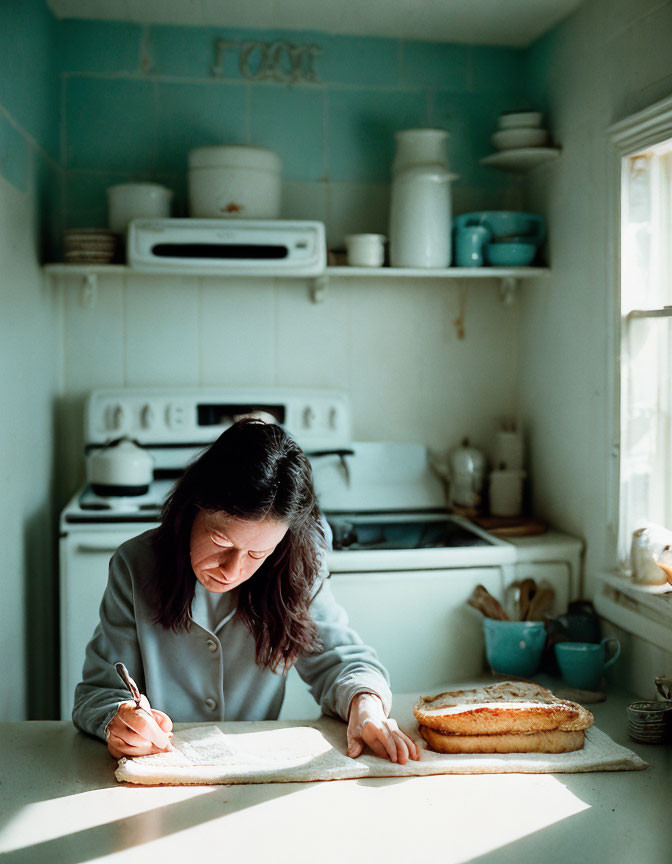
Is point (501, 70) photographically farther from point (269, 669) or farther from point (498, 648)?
point (269, 669)

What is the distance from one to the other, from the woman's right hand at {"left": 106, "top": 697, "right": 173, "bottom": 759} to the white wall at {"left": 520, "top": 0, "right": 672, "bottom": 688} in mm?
1255

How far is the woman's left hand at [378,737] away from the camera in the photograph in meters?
1.38

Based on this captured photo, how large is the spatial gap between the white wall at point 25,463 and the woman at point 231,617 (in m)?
0.86

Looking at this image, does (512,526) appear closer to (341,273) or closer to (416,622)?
(416,622)

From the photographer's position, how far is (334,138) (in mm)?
3021

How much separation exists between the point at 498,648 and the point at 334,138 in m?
1.73

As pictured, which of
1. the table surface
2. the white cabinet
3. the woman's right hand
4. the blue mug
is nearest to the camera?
the table surface

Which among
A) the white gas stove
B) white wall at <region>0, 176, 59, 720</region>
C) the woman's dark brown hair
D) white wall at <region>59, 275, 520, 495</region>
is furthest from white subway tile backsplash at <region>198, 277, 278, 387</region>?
the woman's dark brown hair

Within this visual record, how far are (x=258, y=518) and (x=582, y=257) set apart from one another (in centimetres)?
157

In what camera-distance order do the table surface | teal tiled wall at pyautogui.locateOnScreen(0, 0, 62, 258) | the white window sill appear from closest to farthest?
the table surface → the white window sill → teal tiled wall at pyautogui.locateOnScreen(0, 0, 62, 258)

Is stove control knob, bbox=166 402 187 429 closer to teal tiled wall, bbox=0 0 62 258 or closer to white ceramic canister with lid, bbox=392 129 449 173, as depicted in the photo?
teal tiled wall, bbox=0 0 62 258

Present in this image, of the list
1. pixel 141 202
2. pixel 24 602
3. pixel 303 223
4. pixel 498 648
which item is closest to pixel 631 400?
pixel 498 648

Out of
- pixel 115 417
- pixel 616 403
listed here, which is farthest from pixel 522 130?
pixel 115 417

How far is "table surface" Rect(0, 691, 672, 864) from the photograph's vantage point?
1.12 m
